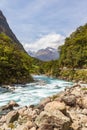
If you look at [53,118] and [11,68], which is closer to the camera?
[53,118]

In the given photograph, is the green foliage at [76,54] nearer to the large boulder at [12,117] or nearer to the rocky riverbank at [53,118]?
the rocky riverbank at [53,118]

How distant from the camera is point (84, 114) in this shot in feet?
95.9

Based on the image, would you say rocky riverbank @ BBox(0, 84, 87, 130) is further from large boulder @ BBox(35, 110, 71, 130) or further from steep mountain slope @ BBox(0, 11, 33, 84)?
steep mountain slope @ BBox(0, 11, 33, 84)

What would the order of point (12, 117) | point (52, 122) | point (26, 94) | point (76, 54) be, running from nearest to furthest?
point (52, 122)
point (12, 117)
point (26, 94)
point (76, 54)

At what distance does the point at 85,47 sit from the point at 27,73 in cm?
3329

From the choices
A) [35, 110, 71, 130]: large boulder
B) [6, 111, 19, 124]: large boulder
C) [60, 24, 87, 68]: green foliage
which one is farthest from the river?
[60, 24, 87, 68]: green foliage

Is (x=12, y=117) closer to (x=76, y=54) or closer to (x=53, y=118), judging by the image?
(x=53, y=118)

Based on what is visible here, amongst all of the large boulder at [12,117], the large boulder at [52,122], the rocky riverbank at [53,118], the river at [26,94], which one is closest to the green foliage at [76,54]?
the river at [26,94]

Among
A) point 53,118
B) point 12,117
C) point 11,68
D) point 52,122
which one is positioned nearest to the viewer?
point 52,122

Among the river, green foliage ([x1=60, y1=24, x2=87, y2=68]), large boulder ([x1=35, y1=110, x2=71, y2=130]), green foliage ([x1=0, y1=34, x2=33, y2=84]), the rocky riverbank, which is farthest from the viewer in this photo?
green foliage ([x1=60, y1=24, x2=87, y2=68])

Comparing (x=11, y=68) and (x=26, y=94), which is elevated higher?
(x=11, y=68)

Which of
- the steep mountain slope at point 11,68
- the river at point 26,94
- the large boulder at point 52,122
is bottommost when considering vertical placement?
the river at point 26,94

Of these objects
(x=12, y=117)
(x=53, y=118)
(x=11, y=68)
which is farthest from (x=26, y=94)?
(x=53, y=118)

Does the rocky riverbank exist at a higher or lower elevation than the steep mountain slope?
lower
